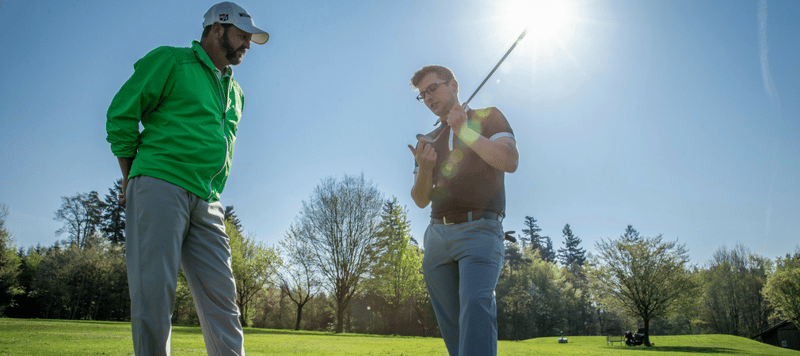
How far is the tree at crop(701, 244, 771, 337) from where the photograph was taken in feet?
172

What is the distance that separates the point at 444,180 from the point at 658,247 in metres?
35.6

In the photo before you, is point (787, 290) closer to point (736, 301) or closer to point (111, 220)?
point (736, 301)

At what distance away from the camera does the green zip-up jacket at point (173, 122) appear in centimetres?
204

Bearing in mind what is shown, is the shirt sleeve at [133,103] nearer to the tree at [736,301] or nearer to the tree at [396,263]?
the tree at [396,263]

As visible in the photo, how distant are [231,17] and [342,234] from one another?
2779 centimetres

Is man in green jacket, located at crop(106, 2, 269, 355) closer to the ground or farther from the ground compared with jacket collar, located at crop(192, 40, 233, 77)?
closer to the ground

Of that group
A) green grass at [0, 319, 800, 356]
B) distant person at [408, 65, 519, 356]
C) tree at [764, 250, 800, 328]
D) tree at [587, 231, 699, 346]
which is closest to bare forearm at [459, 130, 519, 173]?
distant person at [408, 65, 519, 356]

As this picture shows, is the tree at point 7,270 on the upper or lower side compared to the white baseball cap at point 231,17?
lower

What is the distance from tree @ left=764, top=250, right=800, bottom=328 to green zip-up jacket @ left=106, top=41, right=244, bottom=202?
49.5 m

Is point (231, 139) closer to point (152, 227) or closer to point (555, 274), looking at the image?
point (152, 227)

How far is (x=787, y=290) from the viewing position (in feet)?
115

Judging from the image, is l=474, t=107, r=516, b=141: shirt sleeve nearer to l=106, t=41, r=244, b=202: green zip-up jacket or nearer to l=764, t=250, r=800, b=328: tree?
l=106, t=41, r=244, b=202: green zip-up jacket

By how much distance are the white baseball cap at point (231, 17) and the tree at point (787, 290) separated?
162 feet

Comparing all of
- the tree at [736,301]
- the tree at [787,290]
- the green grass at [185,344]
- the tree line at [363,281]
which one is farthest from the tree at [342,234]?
the tree at [736,301]
